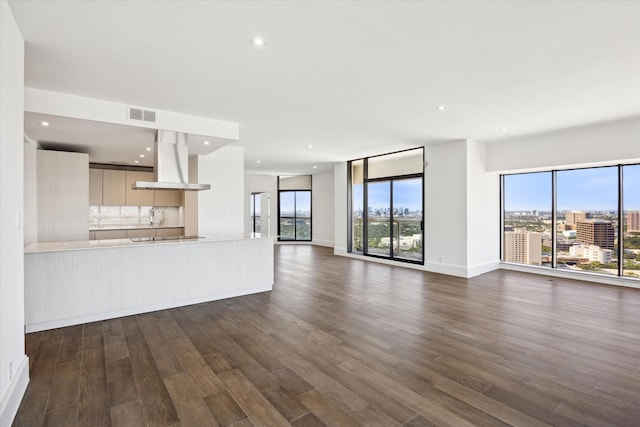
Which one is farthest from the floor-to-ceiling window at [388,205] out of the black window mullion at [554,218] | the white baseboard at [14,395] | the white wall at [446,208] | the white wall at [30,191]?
the white wall at [30,191]

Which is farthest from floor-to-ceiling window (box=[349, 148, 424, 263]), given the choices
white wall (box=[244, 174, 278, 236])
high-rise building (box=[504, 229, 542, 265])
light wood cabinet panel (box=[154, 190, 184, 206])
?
light wood cabinet panel (box=[154, 190, 184, 206])

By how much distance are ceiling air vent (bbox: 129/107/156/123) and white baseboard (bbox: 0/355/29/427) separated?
9.99 ft

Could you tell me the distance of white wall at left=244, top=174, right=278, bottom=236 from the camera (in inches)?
476

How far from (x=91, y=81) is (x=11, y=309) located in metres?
2.50

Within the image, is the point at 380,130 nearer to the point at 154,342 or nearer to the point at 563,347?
the point at 563,347

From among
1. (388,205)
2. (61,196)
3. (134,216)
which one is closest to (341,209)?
(388,205)

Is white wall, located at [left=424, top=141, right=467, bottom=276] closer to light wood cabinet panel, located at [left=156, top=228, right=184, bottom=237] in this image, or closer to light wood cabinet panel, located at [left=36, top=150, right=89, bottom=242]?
light wood cabinet panel, located at [left=156, top=228, right=184, bottom=237]

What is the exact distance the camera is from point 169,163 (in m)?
4.87

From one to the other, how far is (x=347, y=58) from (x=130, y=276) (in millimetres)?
3638

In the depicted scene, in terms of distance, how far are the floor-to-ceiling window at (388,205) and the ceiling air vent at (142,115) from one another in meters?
Result: 5.56

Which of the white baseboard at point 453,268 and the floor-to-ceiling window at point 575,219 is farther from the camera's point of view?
the white baseboard at point 453,268

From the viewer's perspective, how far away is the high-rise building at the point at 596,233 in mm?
6035

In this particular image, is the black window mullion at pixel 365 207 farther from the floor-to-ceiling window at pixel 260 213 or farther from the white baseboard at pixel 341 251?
the floor-to-ceiling window at pixel 260 213

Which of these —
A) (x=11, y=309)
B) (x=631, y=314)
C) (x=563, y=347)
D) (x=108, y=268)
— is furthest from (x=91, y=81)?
(x=631, y=314)
